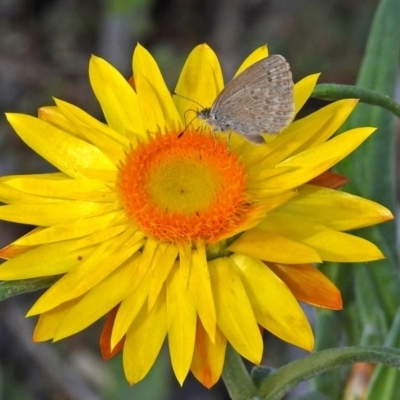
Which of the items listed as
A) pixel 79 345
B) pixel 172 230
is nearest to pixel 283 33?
pixel 79 345

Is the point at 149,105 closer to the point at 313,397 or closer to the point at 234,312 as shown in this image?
the point at 234,312

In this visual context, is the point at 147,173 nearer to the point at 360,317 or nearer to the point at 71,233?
the point at 71,233

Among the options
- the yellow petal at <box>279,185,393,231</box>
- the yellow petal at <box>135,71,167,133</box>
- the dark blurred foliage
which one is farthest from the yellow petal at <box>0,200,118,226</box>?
the dark blurred foliage

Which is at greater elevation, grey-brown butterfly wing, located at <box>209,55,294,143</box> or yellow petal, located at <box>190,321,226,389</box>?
grey-brown butterfly wing, located at <box>209,55,294,143</box>

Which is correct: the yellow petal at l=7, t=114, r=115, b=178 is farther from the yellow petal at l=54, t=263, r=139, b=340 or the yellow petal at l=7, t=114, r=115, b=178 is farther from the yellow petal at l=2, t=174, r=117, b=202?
the yellow petal at l=54, t=263, r=139, b=340

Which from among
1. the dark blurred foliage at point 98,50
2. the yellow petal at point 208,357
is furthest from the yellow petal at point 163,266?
the dark blurred foliage at point 98,50

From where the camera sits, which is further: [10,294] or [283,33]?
[283,33]
